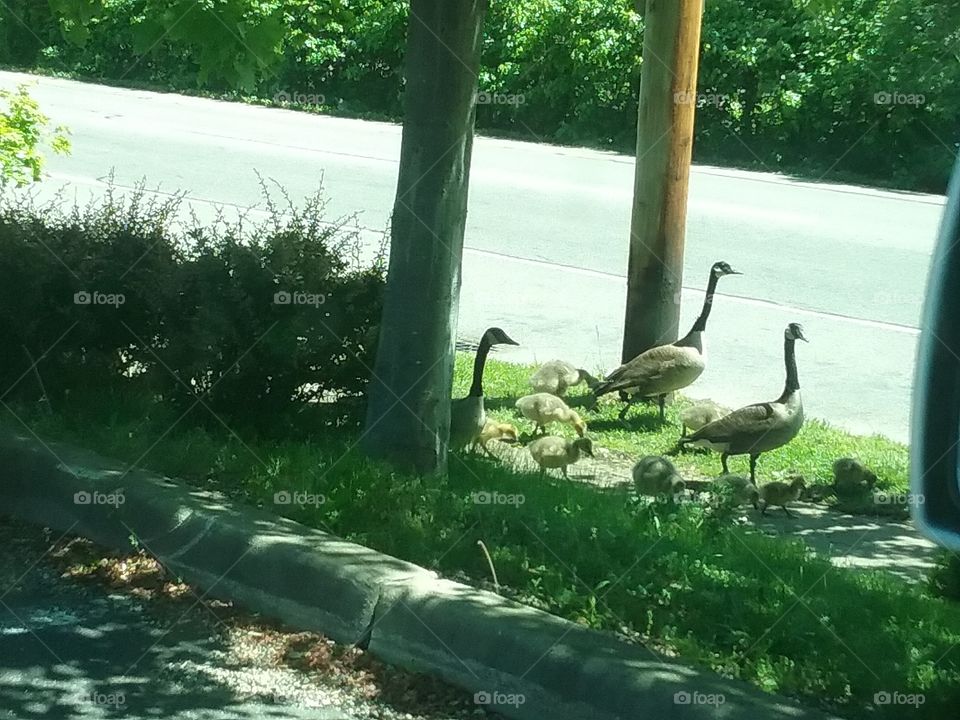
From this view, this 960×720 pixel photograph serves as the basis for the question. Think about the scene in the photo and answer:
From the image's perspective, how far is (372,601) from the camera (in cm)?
509

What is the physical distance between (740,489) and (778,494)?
20cm

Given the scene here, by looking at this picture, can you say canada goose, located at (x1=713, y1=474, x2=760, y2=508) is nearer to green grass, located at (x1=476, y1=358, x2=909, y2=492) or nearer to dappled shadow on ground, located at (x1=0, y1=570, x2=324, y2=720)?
green grass, located at (x1=476, y1=358, x2=909, y2=492)

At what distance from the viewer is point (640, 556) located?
5414 millimetres

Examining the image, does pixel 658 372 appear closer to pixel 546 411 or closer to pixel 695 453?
pixel 695 453

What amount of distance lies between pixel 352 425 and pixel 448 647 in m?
2.56

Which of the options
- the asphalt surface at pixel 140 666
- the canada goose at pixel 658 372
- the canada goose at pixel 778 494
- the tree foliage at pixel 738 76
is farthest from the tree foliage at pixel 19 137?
the tree foliage at pixel 738 76

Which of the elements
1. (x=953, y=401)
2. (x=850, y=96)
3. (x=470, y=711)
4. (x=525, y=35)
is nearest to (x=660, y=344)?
(x=470, y=711)

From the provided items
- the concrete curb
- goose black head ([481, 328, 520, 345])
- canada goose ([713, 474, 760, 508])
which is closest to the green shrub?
the concrete curb

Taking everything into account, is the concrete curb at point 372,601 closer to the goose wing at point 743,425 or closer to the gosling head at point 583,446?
the gosling head at point 583,446

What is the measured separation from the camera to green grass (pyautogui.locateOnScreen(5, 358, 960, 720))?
4660 millimetres

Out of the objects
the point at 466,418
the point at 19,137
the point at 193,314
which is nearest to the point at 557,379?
the point at 466,418

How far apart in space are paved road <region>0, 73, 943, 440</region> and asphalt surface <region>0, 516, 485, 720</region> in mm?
5147

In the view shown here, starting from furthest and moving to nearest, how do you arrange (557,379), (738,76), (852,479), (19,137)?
(738,76) < (19,137) < (557,379) < (852,479)

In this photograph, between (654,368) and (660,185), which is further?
(660,185)
